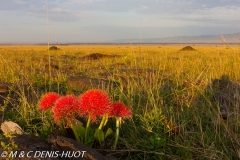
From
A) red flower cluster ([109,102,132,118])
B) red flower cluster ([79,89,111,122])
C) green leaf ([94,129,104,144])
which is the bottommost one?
green leaf ([94,129,104,144])

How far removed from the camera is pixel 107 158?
2.66 m

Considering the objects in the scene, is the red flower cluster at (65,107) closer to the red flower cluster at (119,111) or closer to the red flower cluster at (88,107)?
the red flower cluster at (88,107)

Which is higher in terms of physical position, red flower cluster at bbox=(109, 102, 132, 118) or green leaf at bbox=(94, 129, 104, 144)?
red flower cluster at bbox=(109, 102, 132, 118)

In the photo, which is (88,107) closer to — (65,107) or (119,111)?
(65,107)

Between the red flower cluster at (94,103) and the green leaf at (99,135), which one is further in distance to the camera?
the green leaf at (99,135)

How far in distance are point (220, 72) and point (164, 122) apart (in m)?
5.58

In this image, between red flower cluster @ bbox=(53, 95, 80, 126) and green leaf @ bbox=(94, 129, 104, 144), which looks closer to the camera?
red flower cluster @ bbox=(53, 95, 80, 126)

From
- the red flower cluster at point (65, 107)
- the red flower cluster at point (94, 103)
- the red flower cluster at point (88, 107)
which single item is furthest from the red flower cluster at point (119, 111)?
the red flower cluster at point (65, 107)

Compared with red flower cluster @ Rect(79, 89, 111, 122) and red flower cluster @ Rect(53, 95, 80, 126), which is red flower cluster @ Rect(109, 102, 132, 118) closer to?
red flower cluster @ Rect(79, 89, 111, 122)

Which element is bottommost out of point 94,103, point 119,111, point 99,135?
point 99,135

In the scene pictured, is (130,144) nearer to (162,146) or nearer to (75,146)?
(162,146)

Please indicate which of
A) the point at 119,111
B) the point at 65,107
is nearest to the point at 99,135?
the point at 119,111

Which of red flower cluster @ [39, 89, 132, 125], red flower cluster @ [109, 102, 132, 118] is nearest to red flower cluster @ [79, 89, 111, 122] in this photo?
red flower cluster @ [39, 89, 132, 125]

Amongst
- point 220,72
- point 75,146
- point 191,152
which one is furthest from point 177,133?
point 220,72
